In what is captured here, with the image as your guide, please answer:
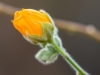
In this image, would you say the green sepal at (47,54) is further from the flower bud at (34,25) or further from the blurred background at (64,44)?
the blurred background at (64,44)

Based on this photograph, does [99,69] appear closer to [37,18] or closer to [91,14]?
[91,14]

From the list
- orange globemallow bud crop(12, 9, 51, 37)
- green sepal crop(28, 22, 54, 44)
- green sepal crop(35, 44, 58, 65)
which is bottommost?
green sepal crop(35, 44, 58, 65)

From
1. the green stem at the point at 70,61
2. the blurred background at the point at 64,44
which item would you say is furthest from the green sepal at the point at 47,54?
the blurred background at the point at 64,44

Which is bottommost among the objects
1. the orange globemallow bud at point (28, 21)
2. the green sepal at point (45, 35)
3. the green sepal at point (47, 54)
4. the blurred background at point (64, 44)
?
the blurred background at point (64, 44)

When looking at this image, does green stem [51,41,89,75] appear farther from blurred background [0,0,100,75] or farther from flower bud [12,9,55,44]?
blurred background [0,0,100,75]

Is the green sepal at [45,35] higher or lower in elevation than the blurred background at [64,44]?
higher

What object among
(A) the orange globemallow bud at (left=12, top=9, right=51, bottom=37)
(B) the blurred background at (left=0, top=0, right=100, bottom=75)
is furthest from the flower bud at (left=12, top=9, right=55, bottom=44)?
(B) the blurred background at (left=0, top=0, right=100, bottom=75)
